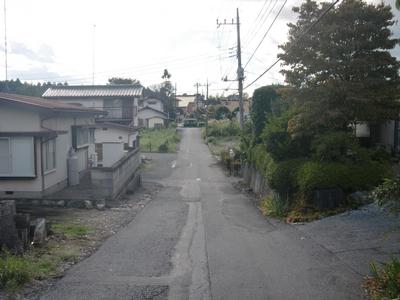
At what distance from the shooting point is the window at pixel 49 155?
62.9 ft

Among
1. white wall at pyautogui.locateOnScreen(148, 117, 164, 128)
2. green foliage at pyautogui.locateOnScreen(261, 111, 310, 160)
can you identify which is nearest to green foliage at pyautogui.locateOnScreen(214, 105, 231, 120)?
white wall at pyautogui.locateOnScreen(148, 117, 164, 128)

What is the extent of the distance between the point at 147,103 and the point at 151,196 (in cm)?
7628

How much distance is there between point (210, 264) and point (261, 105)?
1770 centimetres

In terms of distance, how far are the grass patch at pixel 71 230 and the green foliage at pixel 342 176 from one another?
627cm

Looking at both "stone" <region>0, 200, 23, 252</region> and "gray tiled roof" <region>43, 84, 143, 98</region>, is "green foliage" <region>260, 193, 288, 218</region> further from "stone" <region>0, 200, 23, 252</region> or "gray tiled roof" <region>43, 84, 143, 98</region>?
"gray tiled roof" <region>43, 84, 143, 98</region>

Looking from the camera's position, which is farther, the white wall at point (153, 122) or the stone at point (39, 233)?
the white wall at point (153, 122)

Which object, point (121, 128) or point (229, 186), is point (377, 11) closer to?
point (229, 186)

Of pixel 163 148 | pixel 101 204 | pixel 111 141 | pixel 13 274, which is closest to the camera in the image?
pixel 13 274

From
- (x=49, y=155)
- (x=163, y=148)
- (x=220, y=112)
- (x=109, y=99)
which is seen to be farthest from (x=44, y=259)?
(x=220, y=112)

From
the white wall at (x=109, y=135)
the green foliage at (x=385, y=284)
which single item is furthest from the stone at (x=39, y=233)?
the white wall at (x=109, y=135)

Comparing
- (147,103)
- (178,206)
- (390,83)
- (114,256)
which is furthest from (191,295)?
(147,103)

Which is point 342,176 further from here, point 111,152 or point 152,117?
point 152,117

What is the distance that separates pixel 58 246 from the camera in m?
10.6

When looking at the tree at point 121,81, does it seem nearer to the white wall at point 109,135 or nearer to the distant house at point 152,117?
the distant house at point 152,117
